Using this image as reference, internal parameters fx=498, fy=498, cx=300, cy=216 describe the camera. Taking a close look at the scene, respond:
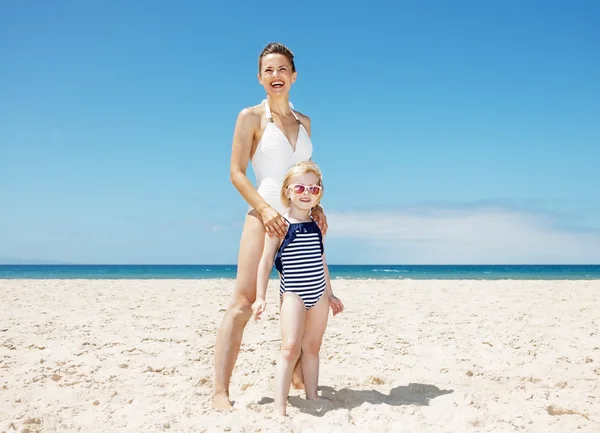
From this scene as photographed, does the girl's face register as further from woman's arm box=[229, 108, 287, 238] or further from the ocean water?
the ocean water

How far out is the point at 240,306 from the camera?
3.28 metres

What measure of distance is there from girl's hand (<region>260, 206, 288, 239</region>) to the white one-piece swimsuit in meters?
0.18

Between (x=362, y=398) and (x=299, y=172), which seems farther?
(x=362, y=398)

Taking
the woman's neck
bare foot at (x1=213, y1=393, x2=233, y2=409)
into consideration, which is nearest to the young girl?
bare foot at (x1=213, y1=393, x2=233, y2=409)

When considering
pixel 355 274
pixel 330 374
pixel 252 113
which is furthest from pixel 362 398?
pixel 355 274

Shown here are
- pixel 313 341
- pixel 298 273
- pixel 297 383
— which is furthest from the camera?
pixel 297 383

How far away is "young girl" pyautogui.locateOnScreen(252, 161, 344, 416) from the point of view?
3014 mm

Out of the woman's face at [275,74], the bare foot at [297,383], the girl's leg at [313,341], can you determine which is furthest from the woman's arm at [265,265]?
the woman's face at [275,74]

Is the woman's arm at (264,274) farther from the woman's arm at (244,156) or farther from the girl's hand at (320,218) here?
the girl's hand at (320,218)

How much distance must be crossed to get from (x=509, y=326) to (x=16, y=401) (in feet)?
17.9

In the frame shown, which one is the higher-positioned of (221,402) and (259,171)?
(259,171)

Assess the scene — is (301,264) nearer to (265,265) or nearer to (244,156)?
(265,265)

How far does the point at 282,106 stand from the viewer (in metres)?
3.52

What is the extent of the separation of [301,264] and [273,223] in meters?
0.31
